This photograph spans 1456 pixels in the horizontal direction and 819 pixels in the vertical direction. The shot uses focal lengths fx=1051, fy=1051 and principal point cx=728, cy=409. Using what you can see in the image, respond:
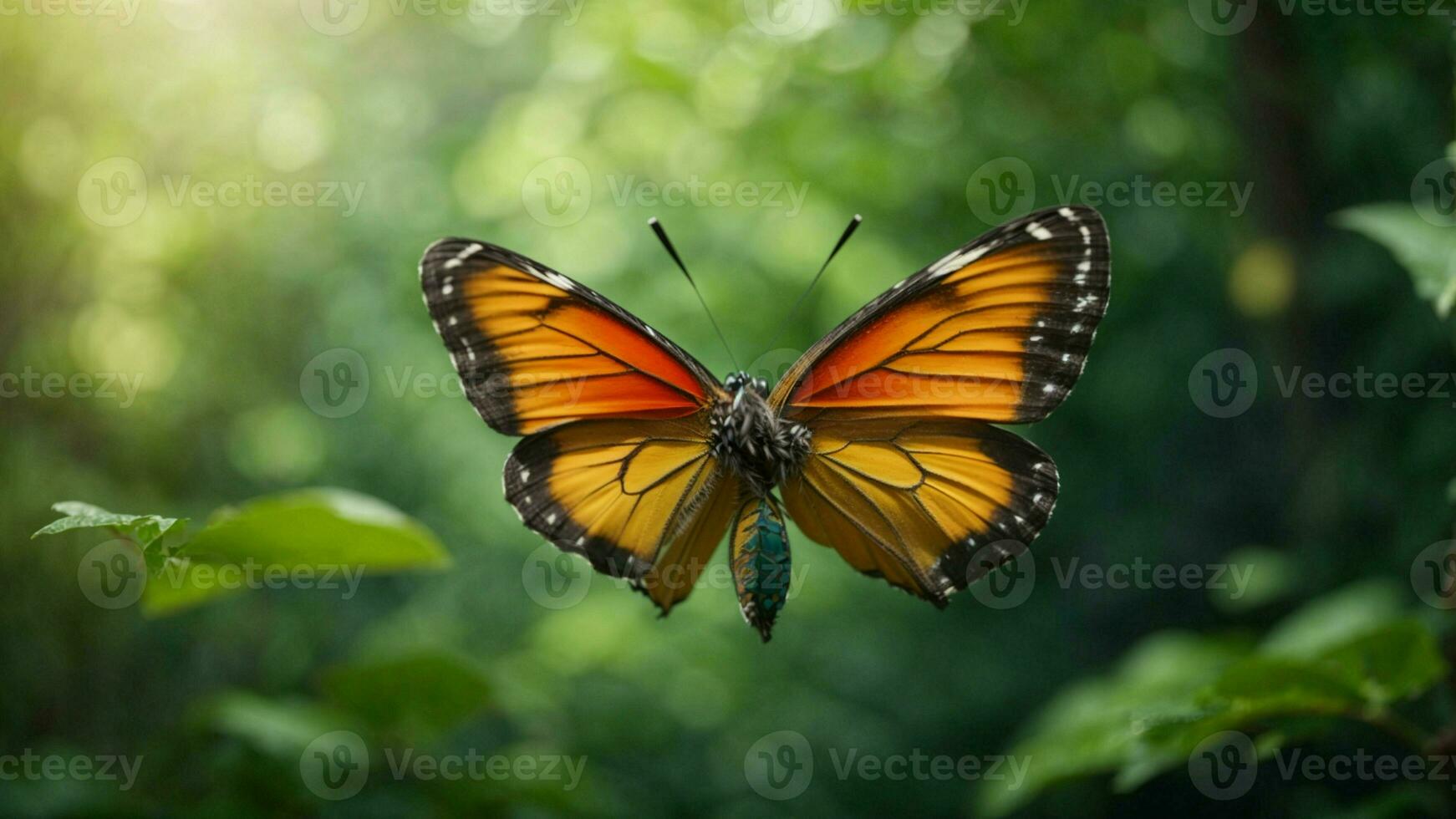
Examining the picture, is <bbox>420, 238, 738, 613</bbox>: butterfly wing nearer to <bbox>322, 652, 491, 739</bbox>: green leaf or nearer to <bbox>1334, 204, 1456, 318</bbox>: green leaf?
<bbox>322, 652, 491, 739</bbox>: green leaf

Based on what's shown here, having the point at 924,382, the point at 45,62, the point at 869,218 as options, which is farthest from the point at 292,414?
the point at 924,382

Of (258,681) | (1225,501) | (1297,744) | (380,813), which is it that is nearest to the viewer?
(380,813)

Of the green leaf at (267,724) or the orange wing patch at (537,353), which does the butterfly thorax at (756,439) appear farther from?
the green leaf at (267,724)

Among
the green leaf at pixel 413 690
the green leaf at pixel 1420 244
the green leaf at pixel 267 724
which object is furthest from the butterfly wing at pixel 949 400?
the green leaf at pixel 267 724

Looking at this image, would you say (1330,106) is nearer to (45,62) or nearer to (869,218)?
(869,218)

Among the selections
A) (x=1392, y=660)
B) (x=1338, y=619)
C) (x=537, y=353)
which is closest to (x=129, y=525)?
(x=537, y=353)

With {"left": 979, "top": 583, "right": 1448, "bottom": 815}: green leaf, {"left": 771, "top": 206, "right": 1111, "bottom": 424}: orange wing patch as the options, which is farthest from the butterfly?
{"left": 979, "top": 583, "right": 1448, "bottom": 815}: green leaf

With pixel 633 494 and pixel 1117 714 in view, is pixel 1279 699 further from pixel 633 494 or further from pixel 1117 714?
pixel 633 494
